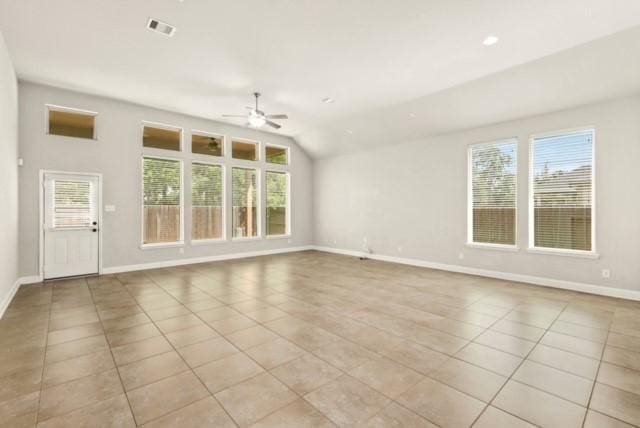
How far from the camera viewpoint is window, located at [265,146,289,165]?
29.6ft

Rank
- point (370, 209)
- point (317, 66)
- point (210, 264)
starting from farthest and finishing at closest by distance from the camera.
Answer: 1. point (370, 209)
2. point (210, 264)
3. point (317, 66)

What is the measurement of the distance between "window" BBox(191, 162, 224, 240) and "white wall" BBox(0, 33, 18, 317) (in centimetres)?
312

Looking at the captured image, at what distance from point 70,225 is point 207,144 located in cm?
341

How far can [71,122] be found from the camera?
5.89 metres

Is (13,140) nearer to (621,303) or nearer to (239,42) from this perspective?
(239,42)

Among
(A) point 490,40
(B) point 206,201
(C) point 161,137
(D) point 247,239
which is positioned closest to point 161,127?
(C) point 161,137

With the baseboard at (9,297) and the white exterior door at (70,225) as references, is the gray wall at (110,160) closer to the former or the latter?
the white exterior door at (70,225)

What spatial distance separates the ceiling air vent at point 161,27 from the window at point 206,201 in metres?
4.01

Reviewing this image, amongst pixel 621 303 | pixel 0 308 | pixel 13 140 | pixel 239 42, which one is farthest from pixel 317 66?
pixel 621 303

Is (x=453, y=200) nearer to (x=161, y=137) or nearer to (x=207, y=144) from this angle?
(x=207, y=144)

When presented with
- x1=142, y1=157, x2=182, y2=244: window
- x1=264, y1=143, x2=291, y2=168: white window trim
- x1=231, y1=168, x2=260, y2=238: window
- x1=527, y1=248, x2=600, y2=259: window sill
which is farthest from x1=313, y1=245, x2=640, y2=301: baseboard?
x1=142, y1=157, x2=182, y2=244: window

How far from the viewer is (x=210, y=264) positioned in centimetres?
732

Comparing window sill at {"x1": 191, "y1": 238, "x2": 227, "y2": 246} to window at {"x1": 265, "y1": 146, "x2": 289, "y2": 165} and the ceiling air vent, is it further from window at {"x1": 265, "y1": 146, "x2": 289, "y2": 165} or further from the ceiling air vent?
the ceiling air vent

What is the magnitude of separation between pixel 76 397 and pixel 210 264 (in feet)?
17.1
